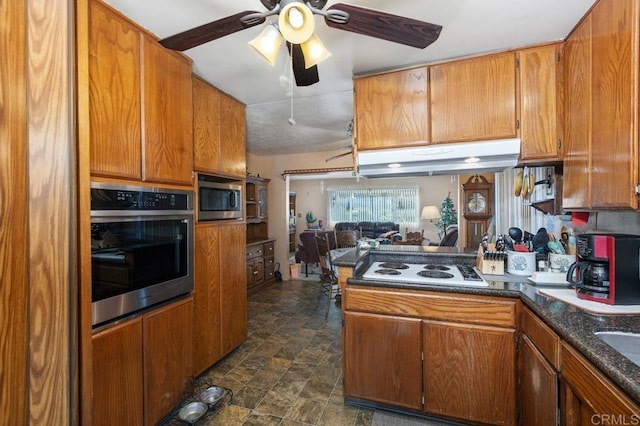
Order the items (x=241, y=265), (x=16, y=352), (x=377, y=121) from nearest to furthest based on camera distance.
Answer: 1. (x=16, y=352)
2. (x=377, y=121)
3. (x=241, y=265)

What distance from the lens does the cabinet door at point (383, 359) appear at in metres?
1.66

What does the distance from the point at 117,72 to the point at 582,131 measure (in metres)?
2.44

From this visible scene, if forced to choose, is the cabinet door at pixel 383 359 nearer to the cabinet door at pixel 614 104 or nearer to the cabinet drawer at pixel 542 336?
the cabinet drawer at pixel 542 336

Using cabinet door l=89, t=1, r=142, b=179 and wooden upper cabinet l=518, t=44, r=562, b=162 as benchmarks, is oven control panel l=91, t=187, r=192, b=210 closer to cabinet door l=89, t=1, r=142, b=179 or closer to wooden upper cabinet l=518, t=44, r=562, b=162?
cabinet door l=89, t=1, r=142, b=179

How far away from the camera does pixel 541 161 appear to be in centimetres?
179

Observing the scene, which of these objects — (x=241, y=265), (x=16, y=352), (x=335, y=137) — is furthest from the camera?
(x=335, y=137)

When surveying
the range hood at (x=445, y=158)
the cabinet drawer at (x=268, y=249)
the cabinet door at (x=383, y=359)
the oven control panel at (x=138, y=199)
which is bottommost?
the cabinet door at (x=383, y=359)

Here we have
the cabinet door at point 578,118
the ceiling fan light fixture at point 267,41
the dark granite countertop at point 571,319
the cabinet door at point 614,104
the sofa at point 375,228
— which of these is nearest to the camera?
the dark granite countertop at point 571,319

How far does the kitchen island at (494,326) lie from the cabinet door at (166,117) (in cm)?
124

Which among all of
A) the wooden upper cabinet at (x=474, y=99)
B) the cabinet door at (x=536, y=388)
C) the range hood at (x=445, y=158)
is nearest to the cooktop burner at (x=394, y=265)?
the range hood at (x=445, y=158)

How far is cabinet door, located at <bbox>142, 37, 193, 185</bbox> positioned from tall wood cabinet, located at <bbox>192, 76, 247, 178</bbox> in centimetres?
18

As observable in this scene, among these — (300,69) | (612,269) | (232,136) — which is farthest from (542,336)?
(232,136)

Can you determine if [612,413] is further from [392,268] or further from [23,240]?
[23,240]

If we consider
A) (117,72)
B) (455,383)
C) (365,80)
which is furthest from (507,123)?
(117,72)
